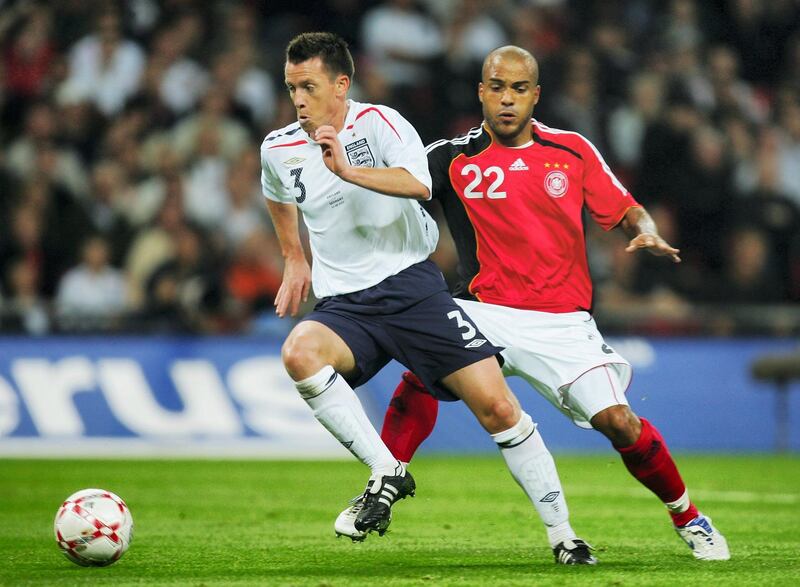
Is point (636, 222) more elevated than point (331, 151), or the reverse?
point (636, 222)

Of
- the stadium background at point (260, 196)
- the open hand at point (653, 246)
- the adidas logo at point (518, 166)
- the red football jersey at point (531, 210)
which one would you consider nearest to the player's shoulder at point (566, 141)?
the red football jersey at point (531, 210)

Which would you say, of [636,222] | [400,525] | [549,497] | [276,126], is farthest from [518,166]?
[276,126]

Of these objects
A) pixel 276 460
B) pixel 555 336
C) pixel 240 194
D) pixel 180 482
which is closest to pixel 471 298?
pixel 555 336

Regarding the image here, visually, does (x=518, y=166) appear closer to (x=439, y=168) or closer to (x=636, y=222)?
(x=439, y=168)

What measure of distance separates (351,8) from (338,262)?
32.3ft

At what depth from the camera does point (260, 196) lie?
13.9 m

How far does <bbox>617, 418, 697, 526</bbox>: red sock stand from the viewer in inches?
241

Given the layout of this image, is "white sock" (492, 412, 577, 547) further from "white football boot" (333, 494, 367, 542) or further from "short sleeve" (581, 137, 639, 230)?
"short sleeve" (581, 137, 639, 230)

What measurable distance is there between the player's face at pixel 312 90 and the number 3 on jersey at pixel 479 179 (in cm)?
86

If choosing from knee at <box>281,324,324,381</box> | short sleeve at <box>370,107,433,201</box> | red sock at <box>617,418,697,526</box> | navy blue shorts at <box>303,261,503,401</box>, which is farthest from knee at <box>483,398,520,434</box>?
short sleeve at <box>370,107,433,201</box>

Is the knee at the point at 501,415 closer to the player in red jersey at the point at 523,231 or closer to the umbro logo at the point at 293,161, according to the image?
the player in red jersey at the point at 523,231

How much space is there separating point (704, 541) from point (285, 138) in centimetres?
259

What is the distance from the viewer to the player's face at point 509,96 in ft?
21.0

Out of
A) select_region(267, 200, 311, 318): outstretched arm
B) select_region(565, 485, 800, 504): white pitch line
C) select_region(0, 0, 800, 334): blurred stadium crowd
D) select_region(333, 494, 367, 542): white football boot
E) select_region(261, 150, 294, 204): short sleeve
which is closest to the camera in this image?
select_region(333, 494, 367, 542): white football boot
